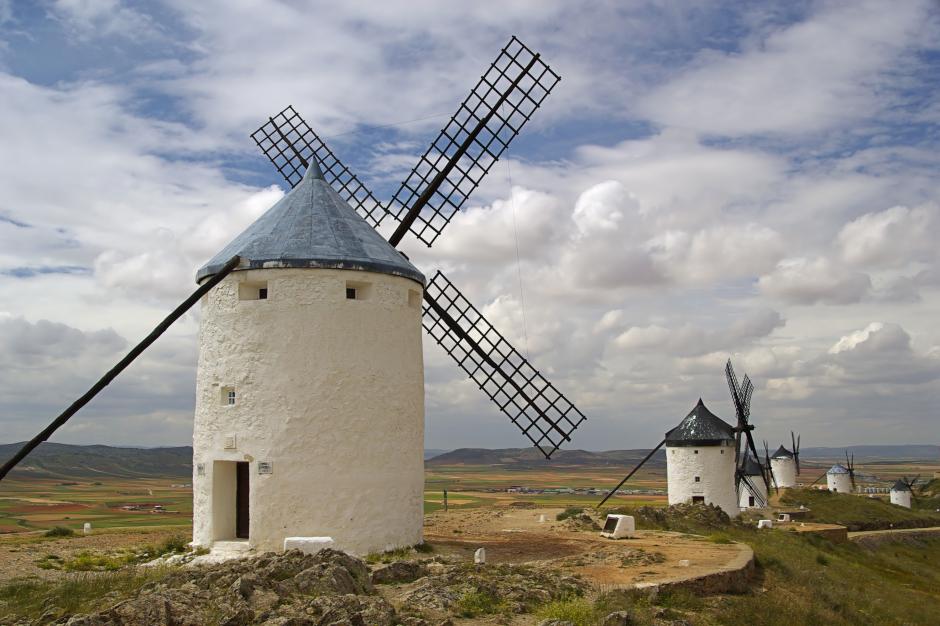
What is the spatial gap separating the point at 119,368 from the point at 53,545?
5069 mm

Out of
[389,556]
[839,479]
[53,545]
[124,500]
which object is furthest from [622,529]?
[839,479]

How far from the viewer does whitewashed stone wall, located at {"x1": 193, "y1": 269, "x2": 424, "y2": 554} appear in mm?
12609

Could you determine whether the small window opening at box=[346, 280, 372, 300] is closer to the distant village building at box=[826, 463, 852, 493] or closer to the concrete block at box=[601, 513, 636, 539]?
the concrete block at box=[601, 513, 636, 539]

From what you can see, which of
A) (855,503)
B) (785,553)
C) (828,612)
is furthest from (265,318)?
(855,503)

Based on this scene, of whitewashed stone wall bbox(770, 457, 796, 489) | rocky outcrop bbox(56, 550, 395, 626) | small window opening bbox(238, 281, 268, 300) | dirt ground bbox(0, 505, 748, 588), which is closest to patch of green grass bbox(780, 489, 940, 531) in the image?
whitewashed stone wall bbox(770, 457, 796, 489)

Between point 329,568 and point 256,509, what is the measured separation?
377 centimetres

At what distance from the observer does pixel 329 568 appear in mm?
9195

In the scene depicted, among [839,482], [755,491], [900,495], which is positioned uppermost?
[755,491]

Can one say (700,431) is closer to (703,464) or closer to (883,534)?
(703,464)

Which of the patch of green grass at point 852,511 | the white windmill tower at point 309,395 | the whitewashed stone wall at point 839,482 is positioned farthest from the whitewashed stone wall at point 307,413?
the whitewashed stone wall at point 839,482

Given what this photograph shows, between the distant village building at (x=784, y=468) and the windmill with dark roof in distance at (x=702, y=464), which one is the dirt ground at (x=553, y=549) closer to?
the windmill with dark roof in distance at (x=702, y=464)

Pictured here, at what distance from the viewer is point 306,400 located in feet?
41.8

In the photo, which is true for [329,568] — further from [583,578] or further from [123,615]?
[583,578]

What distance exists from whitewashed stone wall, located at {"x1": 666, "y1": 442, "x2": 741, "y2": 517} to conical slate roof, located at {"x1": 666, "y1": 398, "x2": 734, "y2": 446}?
0.68 feet
